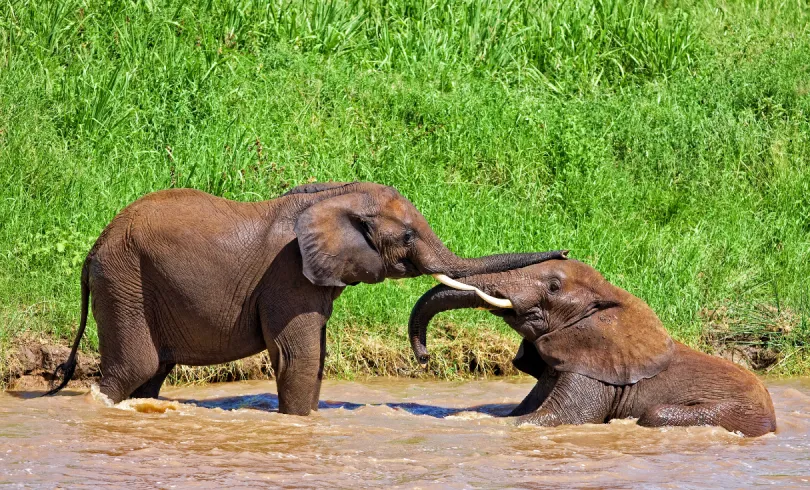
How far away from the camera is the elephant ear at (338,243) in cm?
710

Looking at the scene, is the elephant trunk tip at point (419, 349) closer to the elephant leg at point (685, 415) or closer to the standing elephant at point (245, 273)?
the standing elephant at point (245, 273)

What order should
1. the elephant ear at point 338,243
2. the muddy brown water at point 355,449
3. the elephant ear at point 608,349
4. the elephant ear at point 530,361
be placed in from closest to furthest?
the muddy brown water at point 355,449, the elephant ear at point 338,243, the elephant ear at point 608,349, the elephant ear at point 530,361

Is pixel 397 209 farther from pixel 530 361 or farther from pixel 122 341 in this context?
pixel 122 341

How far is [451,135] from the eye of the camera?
11.8 m

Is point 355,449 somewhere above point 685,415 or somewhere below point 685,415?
below

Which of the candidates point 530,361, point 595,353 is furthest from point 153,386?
point 595,353

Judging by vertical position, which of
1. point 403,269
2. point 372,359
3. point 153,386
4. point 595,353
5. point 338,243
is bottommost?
point 153,386

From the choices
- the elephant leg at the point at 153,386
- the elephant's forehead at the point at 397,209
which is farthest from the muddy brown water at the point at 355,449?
the elephant's forehead at the point at 397,209

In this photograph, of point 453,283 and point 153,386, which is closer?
point 453,283

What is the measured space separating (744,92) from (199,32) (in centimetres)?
536

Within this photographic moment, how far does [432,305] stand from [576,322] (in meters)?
0.85

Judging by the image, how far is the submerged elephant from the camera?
736cm

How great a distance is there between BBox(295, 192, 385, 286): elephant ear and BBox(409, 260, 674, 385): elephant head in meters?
0.43

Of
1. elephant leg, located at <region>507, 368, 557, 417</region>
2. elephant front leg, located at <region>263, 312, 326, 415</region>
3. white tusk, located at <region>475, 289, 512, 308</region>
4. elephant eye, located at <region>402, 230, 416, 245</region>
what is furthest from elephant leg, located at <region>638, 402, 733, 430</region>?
elephant front leg, located at <region>263, 312, 326, 415</region>
